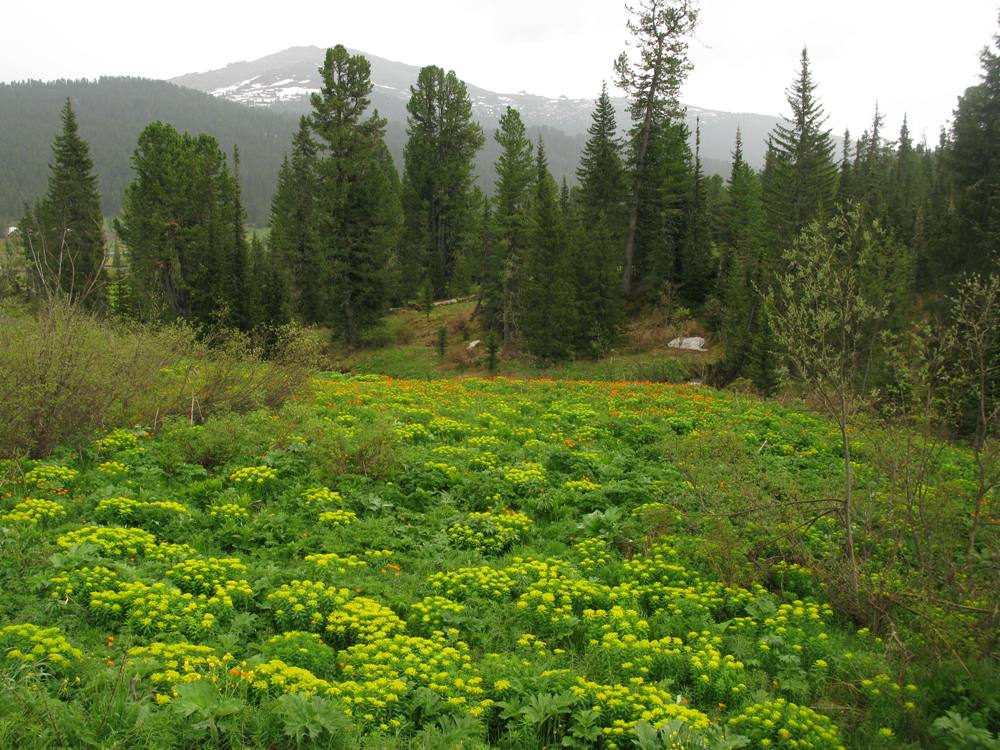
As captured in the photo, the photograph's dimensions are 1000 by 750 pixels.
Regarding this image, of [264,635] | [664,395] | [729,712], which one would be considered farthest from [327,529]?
[664,395]

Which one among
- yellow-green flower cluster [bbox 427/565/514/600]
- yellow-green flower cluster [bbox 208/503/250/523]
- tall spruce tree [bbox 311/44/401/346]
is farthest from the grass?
yellow-green flower cluster [bbox 427/565/514/600]

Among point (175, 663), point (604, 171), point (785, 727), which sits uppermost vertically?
point (604, 171)

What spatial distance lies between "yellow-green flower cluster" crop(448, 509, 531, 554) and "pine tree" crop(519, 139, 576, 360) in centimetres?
2611

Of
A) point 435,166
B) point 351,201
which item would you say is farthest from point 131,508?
point 435,166

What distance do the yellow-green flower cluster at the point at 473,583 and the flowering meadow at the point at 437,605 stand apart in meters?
0.03

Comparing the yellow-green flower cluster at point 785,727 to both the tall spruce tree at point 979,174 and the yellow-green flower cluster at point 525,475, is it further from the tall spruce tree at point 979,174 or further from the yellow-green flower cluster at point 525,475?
the tall spruce tree at point 979,174

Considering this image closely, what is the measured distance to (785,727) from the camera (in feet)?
14.9

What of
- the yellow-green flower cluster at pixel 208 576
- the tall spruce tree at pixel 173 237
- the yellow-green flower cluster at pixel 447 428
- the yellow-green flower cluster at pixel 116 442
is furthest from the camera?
the tall spruce tree at pixel 173 237

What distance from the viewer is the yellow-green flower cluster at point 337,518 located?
7988mm

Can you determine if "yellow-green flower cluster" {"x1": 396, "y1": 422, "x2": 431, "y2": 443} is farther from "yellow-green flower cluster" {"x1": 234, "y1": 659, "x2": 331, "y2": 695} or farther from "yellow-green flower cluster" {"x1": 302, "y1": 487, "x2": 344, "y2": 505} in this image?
"yellow-green flower cluster" {"x1": 234, "y1": 659, "x2": 331, "y2": 695}

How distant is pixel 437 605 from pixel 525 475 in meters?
3.95

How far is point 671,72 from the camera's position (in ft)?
113

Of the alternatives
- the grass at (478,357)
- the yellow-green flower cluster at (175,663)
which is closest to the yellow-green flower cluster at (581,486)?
the yellow-green flower cluster at (175,663)

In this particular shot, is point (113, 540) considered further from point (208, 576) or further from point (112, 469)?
point (112, 469)
